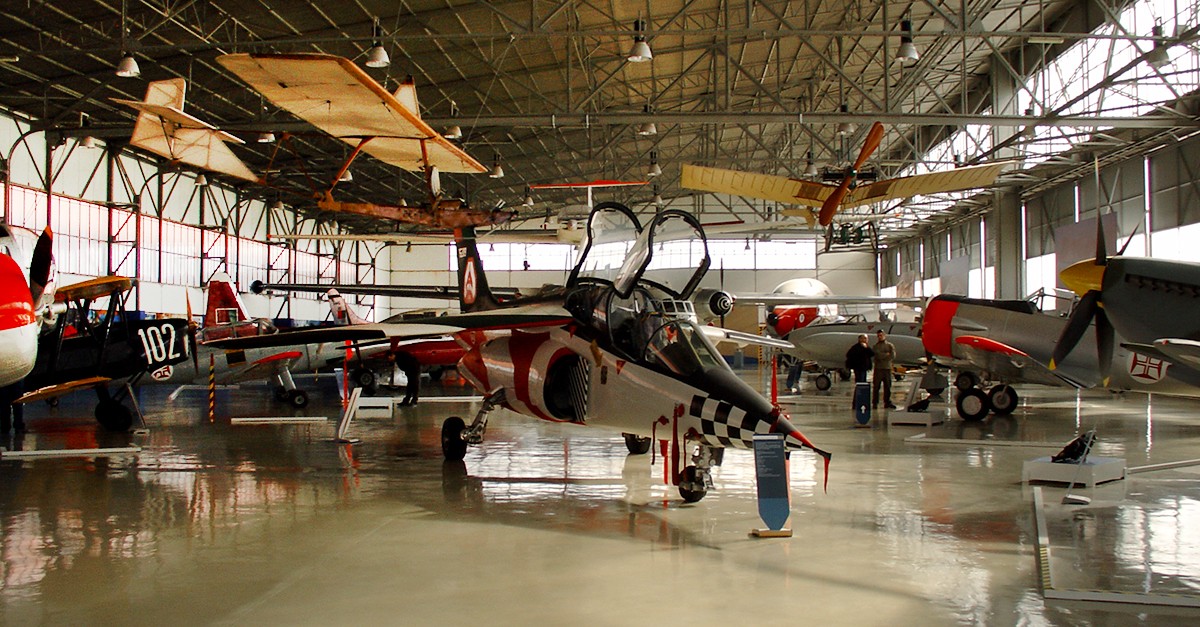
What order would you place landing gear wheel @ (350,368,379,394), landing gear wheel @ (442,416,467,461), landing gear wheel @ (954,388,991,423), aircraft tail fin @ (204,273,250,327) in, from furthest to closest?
landing gear wheel @ (350,368,379,394) < aircraft tail fin @ (204,273,250,327) < landing gear wheel @ (954,388,991,423) < landing gear wheel @ (442,416,467,461)

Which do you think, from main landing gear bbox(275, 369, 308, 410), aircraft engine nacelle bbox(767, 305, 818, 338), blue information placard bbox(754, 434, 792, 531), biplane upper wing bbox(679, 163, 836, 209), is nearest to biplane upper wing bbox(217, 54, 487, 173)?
biplane upper wing bbox(679, 163, 836, 209)

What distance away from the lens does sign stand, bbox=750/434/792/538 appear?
5.73m

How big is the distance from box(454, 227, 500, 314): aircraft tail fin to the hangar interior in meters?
1.86

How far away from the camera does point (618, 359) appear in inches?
292

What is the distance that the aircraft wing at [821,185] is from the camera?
55.9 ft

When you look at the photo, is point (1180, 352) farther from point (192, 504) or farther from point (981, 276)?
point (981, 276)

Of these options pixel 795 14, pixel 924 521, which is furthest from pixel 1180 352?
pixel 795 14

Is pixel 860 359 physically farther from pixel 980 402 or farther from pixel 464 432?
pixel 464 432

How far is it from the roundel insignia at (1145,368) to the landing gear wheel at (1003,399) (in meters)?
2.86

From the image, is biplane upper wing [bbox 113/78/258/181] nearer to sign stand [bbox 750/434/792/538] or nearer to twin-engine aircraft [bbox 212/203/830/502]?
twin-engine aircraft [bbox 212/203/830/502]

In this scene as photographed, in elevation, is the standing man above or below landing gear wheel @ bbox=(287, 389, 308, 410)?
above

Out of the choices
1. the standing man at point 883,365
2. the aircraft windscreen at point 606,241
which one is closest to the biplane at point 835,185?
the standing man at point 883,365

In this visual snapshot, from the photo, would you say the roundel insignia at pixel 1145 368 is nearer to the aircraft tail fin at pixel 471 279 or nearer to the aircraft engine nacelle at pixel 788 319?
the aircraft tail fin at pixel 471 279

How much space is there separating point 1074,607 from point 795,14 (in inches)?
767
